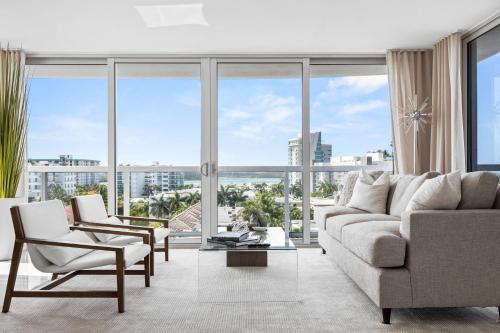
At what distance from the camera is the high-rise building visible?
19.1 feet

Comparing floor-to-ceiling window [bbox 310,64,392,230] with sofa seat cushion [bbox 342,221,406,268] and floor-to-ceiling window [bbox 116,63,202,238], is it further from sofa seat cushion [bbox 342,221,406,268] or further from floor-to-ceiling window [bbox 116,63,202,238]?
sofa seat cushion [bbox 342,221,406,268]

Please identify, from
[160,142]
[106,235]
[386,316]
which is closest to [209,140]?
[160,142]

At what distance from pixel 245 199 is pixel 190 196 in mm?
748

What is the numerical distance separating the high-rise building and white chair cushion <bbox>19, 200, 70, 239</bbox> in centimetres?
317

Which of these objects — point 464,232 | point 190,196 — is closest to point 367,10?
point 464,232

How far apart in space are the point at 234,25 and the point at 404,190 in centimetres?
242

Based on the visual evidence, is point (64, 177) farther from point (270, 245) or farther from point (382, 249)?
point (382, 249)

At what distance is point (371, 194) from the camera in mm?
4527

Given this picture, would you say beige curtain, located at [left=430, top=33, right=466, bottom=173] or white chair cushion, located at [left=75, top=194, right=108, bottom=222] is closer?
white chair cushion, located at [left=75, top=194, right=108, bottom=222]

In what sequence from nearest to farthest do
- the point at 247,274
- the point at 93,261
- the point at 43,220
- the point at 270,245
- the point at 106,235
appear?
the point at 93,261 < the point at 43,220 < the point at 247,274 < the point at 270,245 < the point at 106,235

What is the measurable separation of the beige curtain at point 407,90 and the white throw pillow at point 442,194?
254 cm

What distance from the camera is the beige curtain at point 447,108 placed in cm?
481

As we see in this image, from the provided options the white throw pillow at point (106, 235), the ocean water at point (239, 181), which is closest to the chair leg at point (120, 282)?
the white throw pillow at point (106, 235)

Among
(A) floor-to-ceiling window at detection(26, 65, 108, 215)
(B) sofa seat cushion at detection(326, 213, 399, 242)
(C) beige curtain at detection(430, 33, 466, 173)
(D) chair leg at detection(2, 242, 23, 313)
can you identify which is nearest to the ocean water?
(A) floor-to-ceiling window at detection(26, 65, 108, 215)
